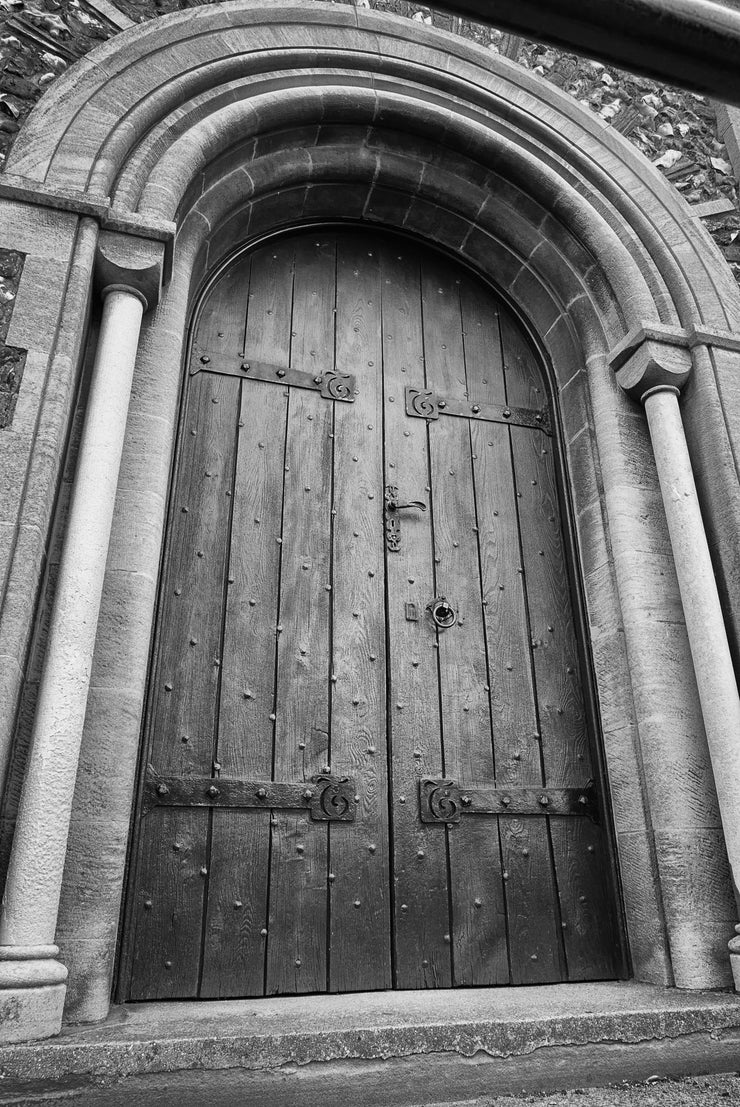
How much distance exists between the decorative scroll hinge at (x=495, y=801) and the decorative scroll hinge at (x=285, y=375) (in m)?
1.54

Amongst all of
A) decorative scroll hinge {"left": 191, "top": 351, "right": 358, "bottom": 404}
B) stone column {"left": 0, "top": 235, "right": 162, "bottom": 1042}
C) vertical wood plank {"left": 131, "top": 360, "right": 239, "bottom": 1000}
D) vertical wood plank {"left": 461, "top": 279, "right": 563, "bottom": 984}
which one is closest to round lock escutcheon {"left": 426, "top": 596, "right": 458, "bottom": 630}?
vertical wood plank {"left": 461, "top": 279, "right": 563, "bottom": 984}

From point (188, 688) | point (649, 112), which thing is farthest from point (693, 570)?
point (649, 112)

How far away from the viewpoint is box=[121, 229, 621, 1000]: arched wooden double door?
98.0 inches

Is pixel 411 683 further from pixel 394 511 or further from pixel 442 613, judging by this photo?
pixel 394 511

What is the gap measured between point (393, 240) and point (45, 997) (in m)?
3.22

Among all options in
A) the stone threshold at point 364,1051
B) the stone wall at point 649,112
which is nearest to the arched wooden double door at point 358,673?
the stone threshold at point 364,1051

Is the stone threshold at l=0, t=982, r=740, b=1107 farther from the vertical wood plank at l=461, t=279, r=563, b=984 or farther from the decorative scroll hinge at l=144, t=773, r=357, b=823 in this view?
the decorative scroll hinge at l=144, t=773, r=357, b=823

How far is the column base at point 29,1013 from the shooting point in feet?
5.67

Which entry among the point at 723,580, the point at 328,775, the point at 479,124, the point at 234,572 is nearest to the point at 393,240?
the point at 479,124

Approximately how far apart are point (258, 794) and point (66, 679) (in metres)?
0.77

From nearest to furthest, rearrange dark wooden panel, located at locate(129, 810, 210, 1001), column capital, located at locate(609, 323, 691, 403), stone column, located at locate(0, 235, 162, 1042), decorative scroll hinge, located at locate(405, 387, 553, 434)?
stone column, located at locate(0, 235, 162, 1042)
dark wooden panel, located at locate(129, 810, 210, 1001)
column capital, located at locate(609, 323, 691, 403)
decorative scroll hinge, located at locate(405, 387, 553, 434)

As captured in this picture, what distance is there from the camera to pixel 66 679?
6.86ft

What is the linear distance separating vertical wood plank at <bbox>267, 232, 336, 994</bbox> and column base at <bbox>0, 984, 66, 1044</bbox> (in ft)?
2.42

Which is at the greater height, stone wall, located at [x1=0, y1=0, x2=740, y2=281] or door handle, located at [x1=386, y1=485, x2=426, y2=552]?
stone wall, located at [x1=0, y1=0, x2=740, y2=281]
